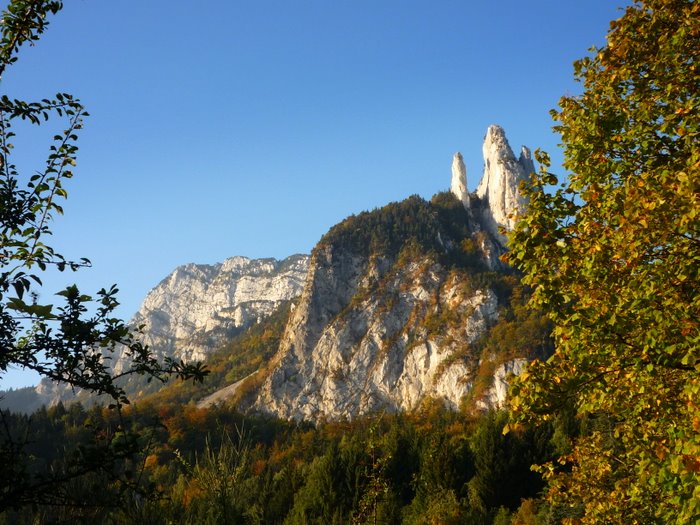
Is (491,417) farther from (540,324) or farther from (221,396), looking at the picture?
(221,396)

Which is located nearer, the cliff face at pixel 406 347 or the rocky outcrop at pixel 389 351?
the cliff face at pixel 406 347

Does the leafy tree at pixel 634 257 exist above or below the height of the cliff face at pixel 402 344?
below

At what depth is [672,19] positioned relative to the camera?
8.31 meters

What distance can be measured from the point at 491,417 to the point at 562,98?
1304 inches

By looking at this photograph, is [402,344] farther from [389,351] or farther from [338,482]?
[338,482]

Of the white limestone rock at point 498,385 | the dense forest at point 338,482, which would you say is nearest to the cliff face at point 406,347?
the white limestone rock at point 498,385

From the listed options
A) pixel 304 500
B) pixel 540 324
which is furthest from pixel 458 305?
pixel 304 500

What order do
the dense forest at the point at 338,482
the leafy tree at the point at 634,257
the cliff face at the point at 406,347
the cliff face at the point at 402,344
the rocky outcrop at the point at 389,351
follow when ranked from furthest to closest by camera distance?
the rocky outcrop at the point at 389,351 < the cliff face at the point at 402,344 < the cliff face at the point at 406,347 < the dense forest at the point at 338,482 < the leafy tree at the point at 634,257

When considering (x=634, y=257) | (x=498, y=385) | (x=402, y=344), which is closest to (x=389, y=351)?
(x=402, y=344)

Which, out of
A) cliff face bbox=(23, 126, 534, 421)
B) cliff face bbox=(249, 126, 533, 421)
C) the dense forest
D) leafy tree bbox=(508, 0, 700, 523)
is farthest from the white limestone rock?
leafy tree bbox=(508, 0, 700, 523)

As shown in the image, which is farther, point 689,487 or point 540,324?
point 540,324

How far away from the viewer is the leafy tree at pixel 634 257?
21.2ft

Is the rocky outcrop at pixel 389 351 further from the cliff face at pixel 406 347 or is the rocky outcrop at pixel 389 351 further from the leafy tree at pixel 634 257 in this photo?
the leafy tree at pixel 634 257

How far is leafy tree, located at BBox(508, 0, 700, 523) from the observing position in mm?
6461
